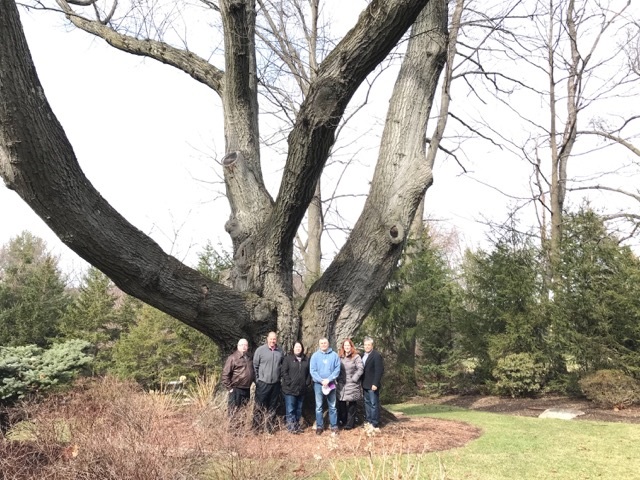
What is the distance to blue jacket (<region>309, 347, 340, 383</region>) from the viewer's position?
857 cm

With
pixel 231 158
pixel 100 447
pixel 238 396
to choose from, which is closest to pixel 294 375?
pixel 238 396

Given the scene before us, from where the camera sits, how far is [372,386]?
8.88 meters

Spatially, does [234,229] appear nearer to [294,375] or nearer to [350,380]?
[294,375]

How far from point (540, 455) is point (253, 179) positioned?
20.0 ft

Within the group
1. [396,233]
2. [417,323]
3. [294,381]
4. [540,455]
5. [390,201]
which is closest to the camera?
[540,455]

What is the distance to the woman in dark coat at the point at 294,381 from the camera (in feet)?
27.6

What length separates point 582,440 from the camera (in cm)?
823

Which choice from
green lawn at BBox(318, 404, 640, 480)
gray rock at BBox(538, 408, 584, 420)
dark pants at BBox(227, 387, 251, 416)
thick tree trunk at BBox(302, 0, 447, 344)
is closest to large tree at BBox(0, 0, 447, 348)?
thick tree trunk at BBox(302, 0, 447, 344)

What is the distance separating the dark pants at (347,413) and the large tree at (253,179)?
117 cm

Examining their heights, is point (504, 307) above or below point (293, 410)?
above

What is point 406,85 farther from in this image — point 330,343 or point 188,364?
point 188,364

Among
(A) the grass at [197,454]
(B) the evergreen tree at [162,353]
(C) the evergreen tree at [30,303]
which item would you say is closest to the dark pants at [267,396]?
(A) the grass at [197,454]

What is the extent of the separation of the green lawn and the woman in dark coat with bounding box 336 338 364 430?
203 centimetres

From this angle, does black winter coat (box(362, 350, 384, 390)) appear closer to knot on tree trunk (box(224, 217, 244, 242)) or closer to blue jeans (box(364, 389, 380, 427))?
blue jeans (box(364, 389, 380, 427))
